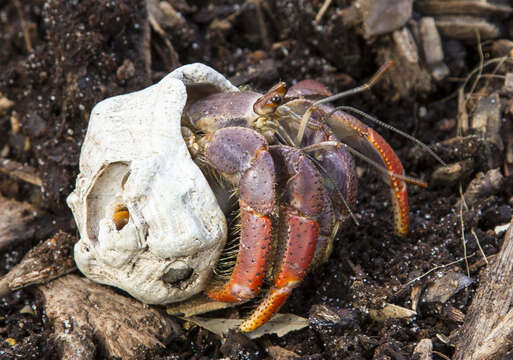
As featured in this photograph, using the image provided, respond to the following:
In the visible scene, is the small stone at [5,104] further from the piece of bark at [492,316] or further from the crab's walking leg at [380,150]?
the piece of bark at [492,316]

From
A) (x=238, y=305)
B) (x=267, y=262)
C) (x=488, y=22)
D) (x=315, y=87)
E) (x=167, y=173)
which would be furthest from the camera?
(x=488, y=22)

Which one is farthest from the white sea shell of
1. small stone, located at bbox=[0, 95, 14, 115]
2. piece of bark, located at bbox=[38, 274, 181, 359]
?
small stone, located at bbox=[0, 95, 14, 115]

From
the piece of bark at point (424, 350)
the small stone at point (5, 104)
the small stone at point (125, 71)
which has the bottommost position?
the piece of bark at point (424, 350)

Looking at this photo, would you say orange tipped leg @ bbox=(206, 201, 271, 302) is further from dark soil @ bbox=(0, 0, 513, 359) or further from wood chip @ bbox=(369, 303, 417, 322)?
wood chip @ bbox=(369, 303, 417, 322)

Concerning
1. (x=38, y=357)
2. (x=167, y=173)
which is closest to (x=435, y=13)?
(x=167, y=173)

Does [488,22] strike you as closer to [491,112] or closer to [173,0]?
[491,112]

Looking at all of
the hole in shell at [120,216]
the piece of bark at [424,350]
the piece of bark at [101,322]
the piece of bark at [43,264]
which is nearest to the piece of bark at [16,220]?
the piece of bark at [43,264]
